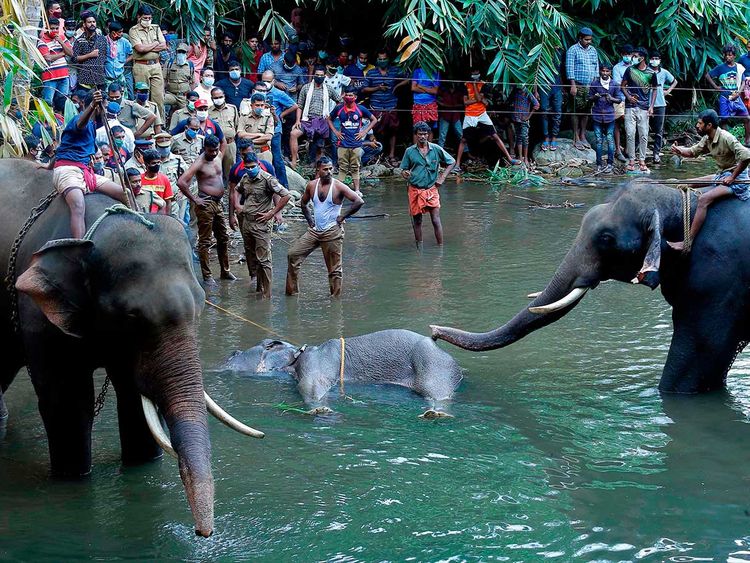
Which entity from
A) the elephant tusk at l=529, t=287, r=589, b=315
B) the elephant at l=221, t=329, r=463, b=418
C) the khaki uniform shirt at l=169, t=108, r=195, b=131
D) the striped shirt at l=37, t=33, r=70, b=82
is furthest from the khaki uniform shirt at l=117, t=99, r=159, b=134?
the elephant tusk at l=529, t=287, r=589, b=315

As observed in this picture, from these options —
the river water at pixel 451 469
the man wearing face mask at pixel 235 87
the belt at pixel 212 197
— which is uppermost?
the man wearing face mask at pixel 235 87

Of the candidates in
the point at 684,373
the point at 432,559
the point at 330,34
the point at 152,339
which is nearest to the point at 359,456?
the point at 432,559

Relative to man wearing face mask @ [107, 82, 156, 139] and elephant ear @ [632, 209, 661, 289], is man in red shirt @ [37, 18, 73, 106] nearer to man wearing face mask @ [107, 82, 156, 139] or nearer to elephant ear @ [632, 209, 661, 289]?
man wearing face mask @ [107, 82, 156, 139]

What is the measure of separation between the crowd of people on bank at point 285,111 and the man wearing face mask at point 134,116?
0.07 feet

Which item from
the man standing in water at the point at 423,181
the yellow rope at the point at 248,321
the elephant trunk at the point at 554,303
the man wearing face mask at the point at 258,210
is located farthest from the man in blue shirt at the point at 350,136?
the elephant trunk at the point at 554,303

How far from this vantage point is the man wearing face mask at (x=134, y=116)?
46.2ft

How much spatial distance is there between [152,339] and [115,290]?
13.3 inches

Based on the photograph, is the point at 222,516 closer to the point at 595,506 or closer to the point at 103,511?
the point at 103,511

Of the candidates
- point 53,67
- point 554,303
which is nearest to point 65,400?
point 554,303

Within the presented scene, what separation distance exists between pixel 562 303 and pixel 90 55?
9183 millimetres

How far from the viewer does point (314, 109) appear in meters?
17.8

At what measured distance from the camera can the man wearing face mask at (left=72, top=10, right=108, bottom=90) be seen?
14484 mm

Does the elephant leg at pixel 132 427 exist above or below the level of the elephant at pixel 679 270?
below

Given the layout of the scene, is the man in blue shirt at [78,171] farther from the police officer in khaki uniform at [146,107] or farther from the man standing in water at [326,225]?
the police officer in khaki uniform at [146,107]
